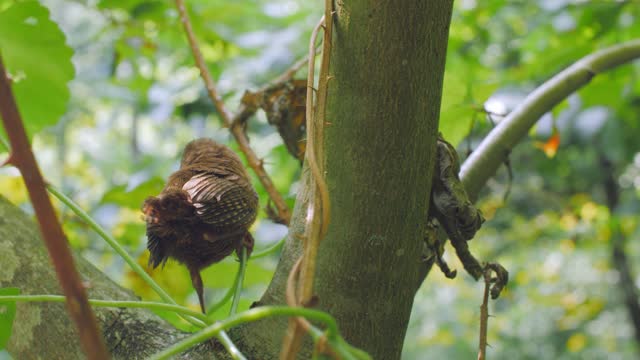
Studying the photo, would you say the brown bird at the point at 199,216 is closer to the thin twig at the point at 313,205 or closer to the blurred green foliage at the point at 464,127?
the thin twig at the point at 313,205

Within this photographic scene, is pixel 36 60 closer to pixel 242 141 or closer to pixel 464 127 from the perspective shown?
pixel 242 141

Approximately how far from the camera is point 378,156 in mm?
543

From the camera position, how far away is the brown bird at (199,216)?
571 millimetres

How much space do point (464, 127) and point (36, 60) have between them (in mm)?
613

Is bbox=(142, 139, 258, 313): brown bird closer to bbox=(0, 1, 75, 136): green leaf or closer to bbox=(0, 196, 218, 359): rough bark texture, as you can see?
bbox=(0, 196, 218, 359): rough bark texture

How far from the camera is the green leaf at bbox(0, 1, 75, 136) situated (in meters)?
0.90

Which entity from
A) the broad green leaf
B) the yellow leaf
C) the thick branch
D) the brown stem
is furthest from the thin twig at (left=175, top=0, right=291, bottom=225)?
the yellow leaf

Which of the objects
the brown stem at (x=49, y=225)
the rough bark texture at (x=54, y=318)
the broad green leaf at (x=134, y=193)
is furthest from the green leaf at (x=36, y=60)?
the brown stem at (x=49, y=225)

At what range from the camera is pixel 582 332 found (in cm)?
441

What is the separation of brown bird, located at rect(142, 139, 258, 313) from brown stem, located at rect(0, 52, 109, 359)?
24 centimetres

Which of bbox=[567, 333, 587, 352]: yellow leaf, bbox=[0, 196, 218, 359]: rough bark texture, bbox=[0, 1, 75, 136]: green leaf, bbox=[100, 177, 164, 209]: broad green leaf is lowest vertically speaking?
bbox=[0, 196, 218, 359]: rough bark texture

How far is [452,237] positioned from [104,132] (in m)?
6.21

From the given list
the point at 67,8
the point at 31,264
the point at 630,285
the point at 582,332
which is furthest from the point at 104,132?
the point at 31,264

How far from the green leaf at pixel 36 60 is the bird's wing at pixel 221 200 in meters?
0.42
